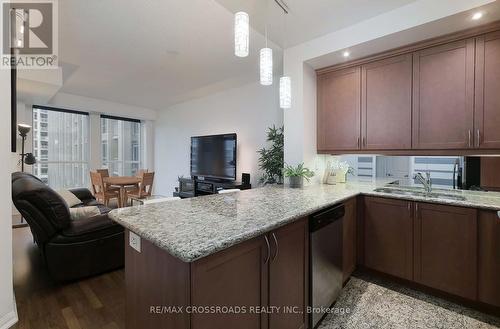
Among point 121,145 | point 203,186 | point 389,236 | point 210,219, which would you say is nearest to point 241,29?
point 210,219

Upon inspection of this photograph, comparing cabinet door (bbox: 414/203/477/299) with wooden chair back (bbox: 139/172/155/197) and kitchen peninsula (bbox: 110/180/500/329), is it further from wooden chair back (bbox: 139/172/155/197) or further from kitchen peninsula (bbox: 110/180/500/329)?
wooden chair back (bbox: 139/172/155/197)

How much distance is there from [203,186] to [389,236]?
11.7 feet

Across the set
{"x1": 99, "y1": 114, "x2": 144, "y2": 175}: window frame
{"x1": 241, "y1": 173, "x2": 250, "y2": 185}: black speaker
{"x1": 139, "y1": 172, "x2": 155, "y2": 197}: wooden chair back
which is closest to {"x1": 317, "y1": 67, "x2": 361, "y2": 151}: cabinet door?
{"x1": 241, "y1": 173, "x2": 250, "y2": 185}: black speaker

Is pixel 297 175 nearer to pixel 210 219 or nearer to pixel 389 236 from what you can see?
pixel 389 236

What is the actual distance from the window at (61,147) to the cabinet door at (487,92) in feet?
24.6

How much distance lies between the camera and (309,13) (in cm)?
222

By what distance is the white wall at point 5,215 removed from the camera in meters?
1.61

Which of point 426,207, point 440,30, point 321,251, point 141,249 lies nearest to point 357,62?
point 440,30

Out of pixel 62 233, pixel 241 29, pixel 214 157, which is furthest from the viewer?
pixel 214 157

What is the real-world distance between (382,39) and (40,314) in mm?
3865

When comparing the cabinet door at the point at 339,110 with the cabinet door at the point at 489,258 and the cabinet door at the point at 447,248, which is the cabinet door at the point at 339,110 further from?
the cabinet door at the point at 489,258

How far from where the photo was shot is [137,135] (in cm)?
709

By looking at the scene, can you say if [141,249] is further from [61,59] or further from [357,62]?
[61,59]

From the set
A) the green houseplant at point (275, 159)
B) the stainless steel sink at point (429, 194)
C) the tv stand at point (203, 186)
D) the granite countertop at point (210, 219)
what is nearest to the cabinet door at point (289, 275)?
the granite countertop at point (210, 219)
